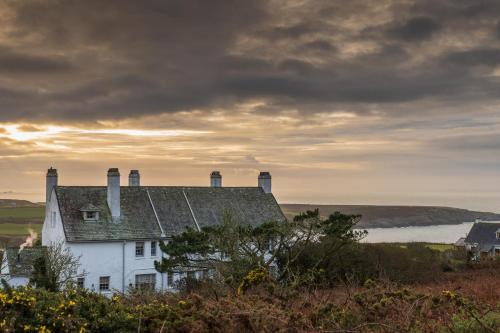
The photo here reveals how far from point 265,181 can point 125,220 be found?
14220 mm

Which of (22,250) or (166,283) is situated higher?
(22,250)

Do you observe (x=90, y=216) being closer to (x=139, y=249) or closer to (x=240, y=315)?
(x=139, y=249)

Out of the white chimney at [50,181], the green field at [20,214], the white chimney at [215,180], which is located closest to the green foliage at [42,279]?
the white chimney at [50,181]

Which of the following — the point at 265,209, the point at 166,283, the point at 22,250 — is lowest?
the point at 166,283

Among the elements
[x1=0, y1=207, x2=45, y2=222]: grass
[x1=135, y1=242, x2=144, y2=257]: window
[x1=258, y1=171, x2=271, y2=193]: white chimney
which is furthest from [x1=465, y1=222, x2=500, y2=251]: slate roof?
[x1=0, y1=207, x2=45, y2=222]: grass

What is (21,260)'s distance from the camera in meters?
38.7

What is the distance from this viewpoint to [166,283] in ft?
137

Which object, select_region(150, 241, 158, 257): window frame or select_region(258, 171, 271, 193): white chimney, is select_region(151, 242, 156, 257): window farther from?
select_region(258, 171, 271, 193): white chimney

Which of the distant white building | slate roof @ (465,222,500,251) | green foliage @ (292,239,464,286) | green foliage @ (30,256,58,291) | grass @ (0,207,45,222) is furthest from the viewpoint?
grass @ (0,207,45,222)

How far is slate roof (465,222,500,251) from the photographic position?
2882 inches

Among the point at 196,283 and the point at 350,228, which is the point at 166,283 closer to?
the point at 196,283

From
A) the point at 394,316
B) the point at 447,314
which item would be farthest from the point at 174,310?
the point at 447,314

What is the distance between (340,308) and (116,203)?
35.3 m

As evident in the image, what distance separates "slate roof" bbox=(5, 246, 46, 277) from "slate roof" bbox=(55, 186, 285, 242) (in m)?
3.07
